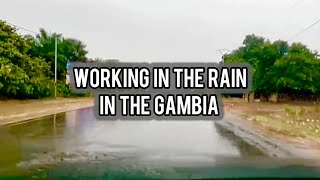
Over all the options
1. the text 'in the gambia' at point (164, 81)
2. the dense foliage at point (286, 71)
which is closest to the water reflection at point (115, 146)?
the text 'in the gambia' at point (164, 81)

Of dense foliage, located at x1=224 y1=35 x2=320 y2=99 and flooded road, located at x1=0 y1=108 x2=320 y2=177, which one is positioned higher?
dense foliage, located at x1=224 y1=35 x2=320 y2=99

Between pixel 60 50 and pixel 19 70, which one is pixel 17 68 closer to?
pixel 19 70

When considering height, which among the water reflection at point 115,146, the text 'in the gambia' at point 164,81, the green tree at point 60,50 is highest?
the green tree at point 60,50

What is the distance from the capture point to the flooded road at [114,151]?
33.6 ft

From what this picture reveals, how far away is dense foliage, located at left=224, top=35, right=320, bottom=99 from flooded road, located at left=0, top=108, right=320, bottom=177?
3329 centimetres

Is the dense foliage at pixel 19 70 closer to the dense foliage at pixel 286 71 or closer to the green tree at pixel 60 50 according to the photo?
the green tree at pixel 60 50

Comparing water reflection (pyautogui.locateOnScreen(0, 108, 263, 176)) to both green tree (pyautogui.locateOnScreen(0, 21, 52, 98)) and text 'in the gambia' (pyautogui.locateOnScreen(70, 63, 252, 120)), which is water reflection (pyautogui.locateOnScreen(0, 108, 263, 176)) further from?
green tree (pyautogui.locateOnScreen(0, 21, 52, 98))

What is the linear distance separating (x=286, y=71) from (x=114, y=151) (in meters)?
40.7

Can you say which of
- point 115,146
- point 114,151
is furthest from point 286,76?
point 114,151

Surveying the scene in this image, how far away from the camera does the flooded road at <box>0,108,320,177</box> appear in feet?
33.6

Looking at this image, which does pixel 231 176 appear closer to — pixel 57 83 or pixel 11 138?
pixel 11 138

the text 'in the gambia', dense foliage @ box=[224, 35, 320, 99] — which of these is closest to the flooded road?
the text 'in the gambia'

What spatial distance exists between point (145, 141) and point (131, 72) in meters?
3.62

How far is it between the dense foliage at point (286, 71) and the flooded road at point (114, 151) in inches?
1311
